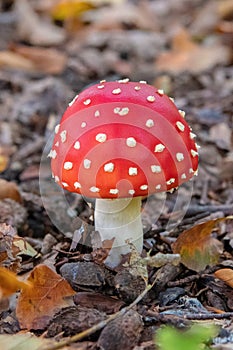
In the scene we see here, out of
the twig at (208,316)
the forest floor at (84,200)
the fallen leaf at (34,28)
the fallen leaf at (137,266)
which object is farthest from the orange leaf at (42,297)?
the fallen leaf at (34,28)

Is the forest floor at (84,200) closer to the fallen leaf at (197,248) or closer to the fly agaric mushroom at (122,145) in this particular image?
the fallen leaf at (197,248)

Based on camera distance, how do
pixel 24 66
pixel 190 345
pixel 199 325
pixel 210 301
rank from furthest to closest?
pixel 24 66 < pixel 210 301 < pixel 199 325 < pixel 190 345

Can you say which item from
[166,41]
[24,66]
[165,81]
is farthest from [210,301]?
[166,41]

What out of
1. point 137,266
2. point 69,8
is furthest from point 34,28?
point 137,266

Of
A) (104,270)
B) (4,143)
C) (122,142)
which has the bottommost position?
(4,143)

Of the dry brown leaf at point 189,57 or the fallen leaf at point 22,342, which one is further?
the dry brown leaf at point 189,57

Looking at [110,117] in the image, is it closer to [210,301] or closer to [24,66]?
[210,301]
